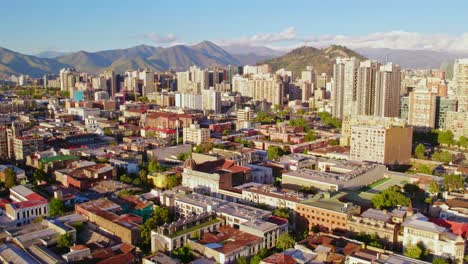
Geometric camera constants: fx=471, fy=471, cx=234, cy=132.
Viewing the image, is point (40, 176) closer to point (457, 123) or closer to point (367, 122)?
point (367, 122)

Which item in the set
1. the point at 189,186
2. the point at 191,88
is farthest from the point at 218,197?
the point at 191,88

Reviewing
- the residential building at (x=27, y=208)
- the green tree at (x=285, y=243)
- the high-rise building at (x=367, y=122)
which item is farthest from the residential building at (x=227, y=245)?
the high-rise building at (x=367, y=122)

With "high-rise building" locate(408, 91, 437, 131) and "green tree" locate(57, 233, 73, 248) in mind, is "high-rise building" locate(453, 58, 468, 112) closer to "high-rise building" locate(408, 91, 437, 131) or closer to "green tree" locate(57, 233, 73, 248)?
"high-rise building" locate(408, 91, 437, 131)

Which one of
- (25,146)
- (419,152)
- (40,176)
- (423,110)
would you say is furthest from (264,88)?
(40,176)

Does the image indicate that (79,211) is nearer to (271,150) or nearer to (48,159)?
(48,159)

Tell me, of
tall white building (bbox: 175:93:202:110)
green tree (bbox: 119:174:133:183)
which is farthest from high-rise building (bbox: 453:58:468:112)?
tall white building (bbox: 175:93:202:110)

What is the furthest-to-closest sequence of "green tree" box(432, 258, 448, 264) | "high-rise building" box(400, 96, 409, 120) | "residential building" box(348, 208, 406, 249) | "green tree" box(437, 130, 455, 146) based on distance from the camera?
1. "high-rise building" box(400, 96, 409, 120)
2. "green tree" box(437, 130, 455, 146)
3. "residential building" box(348, 208, 406, 249)
4. "green tree" box(432, 258, 448, 264)
